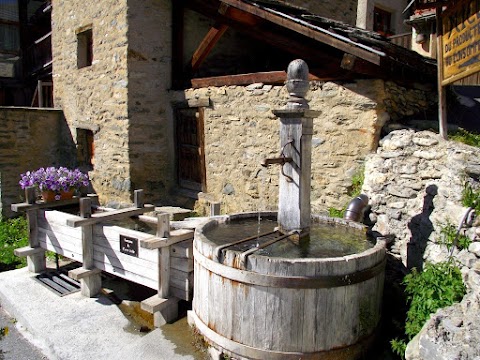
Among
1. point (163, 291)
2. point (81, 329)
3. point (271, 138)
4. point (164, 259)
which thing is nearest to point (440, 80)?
point (271, 138)

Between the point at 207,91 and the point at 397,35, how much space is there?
663cm

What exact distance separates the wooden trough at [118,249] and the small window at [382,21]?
8.60 meters

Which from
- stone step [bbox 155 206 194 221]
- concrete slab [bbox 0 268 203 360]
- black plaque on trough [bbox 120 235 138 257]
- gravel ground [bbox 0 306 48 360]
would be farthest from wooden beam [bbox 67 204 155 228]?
stone step [bbox 155 206 194 221]

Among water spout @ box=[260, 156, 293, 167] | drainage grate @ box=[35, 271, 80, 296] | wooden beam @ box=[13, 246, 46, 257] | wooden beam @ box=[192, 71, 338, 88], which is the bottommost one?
drainage grate @ box=[35, 271, 80, 296]

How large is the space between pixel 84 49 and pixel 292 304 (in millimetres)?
7746

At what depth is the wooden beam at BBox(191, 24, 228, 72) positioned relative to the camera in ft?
21.6

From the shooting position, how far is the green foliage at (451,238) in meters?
3.34

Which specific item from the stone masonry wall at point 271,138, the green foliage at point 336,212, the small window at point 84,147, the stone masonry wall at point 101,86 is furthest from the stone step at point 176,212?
the small window at point 84,147

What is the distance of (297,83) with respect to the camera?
356cm

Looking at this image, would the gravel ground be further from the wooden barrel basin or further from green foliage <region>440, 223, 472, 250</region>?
green foliage <region>440, 223, 472, 250</region>

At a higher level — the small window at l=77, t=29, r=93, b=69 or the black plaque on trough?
the small window at l=77, t=29, r=93, b=69

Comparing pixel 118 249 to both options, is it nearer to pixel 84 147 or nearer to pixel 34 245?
pixel 34 245

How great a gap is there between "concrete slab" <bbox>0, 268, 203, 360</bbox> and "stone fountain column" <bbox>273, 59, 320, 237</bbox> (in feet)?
4.81

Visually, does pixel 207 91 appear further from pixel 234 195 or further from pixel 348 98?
pixel 348 98
